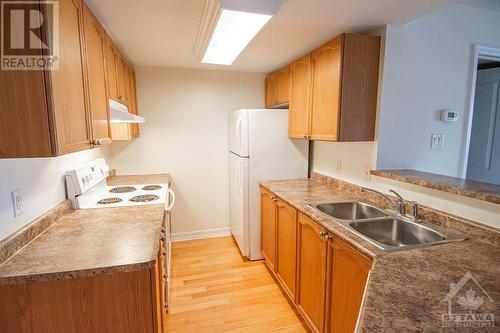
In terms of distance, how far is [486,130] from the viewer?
2748 millimetres

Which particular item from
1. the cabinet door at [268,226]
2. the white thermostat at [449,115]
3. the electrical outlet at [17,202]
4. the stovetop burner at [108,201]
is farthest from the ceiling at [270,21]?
the cabinet door at [268,226]

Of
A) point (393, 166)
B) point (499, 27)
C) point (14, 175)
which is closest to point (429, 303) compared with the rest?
point (393, 166)

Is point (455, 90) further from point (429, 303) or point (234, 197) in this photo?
point (234, 197)

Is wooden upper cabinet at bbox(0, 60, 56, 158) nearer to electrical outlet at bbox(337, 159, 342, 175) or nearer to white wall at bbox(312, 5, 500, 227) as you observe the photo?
white wall at bbox(312, 5, 500, 227)

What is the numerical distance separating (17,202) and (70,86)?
2.07 ft

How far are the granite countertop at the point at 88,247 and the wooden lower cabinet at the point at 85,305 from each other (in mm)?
48

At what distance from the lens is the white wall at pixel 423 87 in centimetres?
194

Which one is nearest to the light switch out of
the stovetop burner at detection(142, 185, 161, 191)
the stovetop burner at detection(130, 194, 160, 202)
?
the stovetop burner at detection(130, 194, 160, 202)

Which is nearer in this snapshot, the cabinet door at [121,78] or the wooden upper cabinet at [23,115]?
the wooden upper cabinet at [23,115]

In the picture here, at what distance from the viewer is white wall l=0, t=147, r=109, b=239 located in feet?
3.90

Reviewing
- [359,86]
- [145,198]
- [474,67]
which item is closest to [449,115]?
[474,67]

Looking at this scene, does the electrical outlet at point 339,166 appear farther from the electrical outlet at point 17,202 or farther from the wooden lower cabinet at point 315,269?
the electrical outlet at point 17,202

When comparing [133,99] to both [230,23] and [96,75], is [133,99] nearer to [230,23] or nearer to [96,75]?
[96,75]

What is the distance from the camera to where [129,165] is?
3.21 m
